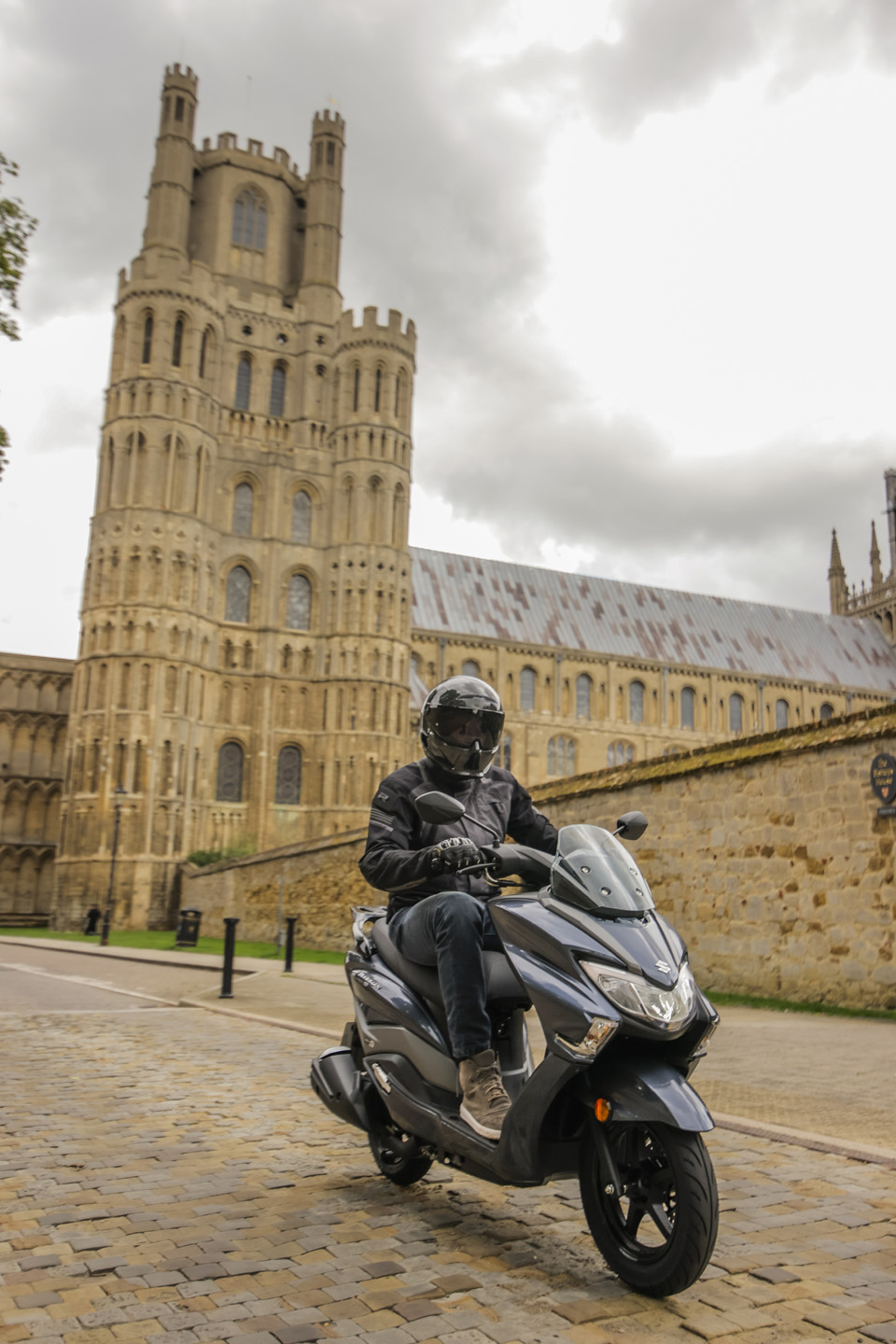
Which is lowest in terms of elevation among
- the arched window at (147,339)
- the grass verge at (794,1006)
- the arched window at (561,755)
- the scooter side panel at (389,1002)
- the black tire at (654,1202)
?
the grass verge at (794,1006)

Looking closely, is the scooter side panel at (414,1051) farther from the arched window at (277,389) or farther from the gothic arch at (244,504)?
the arched window at (277,389)

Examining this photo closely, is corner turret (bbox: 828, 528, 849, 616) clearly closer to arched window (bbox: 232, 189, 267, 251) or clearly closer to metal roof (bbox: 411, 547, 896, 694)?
metal roof (bbox: 411, 547, 896, 694)

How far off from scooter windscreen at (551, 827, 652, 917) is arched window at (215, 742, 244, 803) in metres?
47.6

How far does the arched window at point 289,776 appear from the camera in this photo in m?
50.6

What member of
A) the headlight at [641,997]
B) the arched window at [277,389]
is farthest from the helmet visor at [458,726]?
the arched window at [277,389]

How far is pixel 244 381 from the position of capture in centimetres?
5459

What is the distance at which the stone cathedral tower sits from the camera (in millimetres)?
47062

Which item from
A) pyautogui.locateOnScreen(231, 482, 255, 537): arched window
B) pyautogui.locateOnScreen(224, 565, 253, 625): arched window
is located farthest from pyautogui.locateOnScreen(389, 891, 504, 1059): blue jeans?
pyautogui.locateOnScreen(231, 482, 255, 537): arched window

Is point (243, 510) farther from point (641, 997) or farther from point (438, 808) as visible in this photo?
point (641, 997)

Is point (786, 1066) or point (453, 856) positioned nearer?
point (453, 856)

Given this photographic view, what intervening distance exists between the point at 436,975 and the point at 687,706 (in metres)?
63.7

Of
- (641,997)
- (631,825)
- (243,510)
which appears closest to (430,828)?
(631,825)

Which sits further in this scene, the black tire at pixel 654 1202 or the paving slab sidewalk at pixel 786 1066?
the paving slab sidewalk at pixel 786 1066

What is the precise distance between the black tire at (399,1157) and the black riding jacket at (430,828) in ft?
3.08
